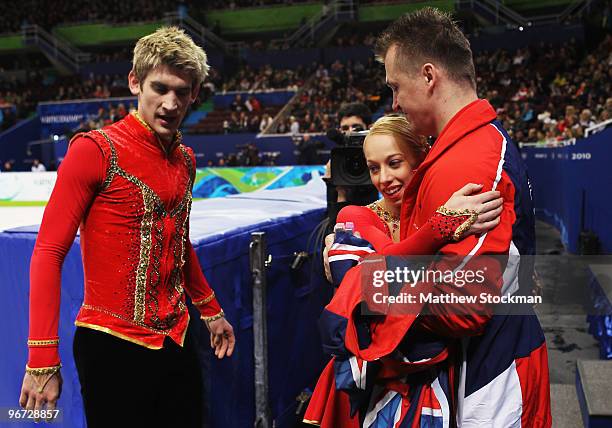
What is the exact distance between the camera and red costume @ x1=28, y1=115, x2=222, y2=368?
5.41 ft

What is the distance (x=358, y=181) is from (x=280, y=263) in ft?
2.24

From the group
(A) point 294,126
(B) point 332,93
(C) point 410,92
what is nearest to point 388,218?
(C) point 410,92

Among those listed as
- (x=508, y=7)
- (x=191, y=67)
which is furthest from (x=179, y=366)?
(x=508, y=7)

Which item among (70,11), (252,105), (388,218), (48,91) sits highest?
(70,11)

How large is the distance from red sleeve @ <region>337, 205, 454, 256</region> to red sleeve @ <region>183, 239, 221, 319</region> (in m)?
0.68

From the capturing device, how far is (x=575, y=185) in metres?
7.93

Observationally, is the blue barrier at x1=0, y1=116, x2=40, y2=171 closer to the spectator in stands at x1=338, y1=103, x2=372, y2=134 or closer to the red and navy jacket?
the spectator in stands at x1=338, y1=103, x2=372, y2=134

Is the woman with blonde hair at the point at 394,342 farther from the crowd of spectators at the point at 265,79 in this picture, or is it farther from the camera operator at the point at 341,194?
the crowd of spectators at the point at 265,79

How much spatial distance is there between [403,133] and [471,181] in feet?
1.59

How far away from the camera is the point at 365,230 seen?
4.95 feet

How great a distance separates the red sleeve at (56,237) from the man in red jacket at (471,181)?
87 centimetres

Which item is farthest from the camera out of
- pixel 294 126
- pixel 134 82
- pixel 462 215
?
pixel 294 126

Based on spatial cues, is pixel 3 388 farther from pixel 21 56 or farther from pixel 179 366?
pixel 21 56

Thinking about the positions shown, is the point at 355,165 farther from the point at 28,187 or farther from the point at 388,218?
the point at 28,187
